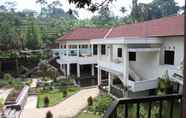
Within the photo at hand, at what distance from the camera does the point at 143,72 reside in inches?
674

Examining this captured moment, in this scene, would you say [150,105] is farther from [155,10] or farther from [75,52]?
[155,10]

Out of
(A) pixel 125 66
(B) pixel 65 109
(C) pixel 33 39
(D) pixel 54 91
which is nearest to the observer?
(A) pixel 125 66

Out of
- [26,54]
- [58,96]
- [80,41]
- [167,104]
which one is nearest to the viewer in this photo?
[167,104]

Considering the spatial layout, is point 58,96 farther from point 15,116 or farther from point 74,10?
point 74,10

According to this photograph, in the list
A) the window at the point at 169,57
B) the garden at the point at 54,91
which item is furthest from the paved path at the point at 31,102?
the window at the point at 169,57

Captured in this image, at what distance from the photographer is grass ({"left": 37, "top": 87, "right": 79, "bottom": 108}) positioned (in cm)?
1833

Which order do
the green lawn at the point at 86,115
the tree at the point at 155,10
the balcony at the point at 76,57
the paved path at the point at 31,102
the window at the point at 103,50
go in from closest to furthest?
the green lawn at the point at 86,115
the paved path at the point at 31,102
the window at the point at 103,50
the balcony at the point at 76,57
the tree at the point at 155,10

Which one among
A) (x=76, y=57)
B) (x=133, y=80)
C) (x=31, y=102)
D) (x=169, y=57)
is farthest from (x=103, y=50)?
(x=169, y=57)

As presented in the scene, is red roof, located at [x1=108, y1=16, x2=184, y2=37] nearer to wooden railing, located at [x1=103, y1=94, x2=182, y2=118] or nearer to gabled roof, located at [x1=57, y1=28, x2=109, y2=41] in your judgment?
gabled roof, located at [x1=57, y1=28, x2=109, y2=41]

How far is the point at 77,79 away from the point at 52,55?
755cm

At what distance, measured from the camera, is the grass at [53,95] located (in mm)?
18328

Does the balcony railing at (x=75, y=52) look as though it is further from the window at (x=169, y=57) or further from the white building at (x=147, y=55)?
the window at (x=169, y=57)

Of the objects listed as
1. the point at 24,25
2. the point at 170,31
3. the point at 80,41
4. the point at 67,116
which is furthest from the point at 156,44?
the point at 24,25

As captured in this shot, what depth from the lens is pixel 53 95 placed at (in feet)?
69.3
